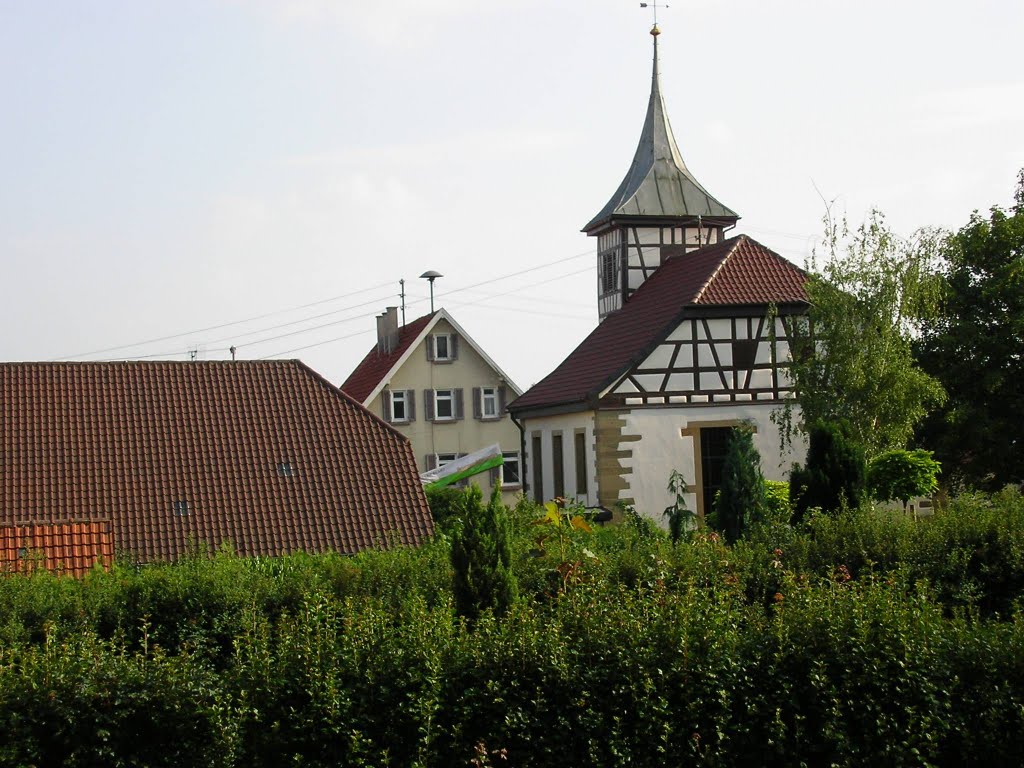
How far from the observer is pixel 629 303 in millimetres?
37969

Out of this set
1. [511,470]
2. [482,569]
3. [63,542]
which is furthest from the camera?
[511,470]

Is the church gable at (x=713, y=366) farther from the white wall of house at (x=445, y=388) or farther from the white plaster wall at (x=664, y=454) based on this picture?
the white wall of house at (x=445, y=388)

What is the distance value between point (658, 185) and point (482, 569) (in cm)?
2868

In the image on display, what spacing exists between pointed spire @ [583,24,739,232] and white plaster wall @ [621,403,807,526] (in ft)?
27.0

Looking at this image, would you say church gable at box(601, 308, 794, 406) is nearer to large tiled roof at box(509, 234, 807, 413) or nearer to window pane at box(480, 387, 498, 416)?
large tiled roof at box(509, 234, 807, 413)

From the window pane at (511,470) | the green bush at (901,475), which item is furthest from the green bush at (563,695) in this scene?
the window pane at (511,470)

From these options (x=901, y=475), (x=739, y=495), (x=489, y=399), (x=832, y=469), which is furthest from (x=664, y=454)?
(x=489, y=399)

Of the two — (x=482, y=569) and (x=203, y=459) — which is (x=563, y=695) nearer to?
(x=482, y=569)

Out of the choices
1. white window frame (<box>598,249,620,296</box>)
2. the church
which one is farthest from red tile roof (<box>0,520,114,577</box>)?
white window frame (<box>598,249,620,296</box>)

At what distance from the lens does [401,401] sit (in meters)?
53.4

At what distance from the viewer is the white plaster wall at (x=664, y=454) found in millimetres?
32188

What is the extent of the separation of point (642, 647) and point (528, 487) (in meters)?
29.5

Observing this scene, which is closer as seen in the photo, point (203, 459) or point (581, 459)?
point (203, 459)

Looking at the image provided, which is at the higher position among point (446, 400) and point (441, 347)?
point (441, 347)
